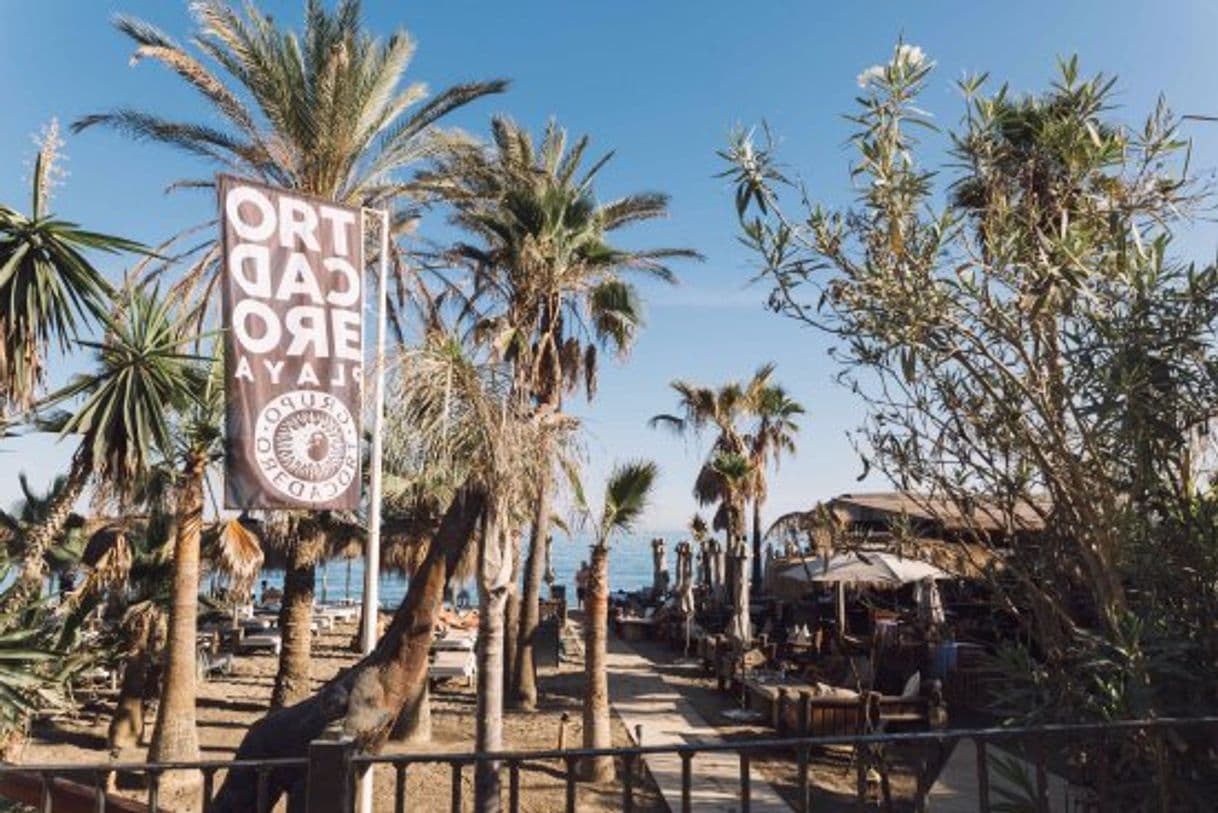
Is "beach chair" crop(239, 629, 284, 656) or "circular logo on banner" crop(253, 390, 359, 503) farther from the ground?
"circular logo on banner" crop(253, 390, 359, 503)

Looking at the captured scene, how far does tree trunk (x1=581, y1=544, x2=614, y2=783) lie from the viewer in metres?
10.9

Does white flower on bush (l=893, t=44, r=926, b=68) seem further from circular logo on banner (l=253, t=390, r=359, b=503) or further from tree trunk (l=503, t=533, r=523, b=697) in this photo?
tree trunk (l=503, t=533, r=523, b=697)


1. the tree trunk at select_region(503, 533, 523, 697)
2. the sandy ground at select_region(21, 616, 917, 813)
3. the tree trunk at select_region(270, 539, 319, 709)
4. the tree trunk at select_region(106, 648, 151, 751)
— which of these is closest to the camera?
the sandy ground at select_region(21, 616, 917, 813)

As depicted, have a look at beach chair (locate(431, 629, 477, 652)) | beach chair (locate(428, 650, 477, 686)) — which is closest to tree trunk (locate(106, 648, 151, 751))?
beach chair (locate(428, 650, 477, 686))

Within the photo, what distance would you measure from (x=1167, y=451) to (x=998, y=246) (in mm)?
1684

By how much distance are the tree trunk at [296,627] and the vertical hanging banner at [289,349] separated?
273 inches

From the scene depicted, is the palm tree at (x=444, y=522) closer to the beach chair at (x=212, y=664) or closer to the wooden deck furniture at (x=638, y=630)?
the beach chair at (x=212, y=664)

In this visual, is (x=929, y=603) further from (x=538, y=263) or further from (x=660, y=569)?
(x=660, y=569)

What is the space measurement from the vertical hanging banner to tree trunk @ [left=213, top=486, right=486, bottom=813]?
1.17 m

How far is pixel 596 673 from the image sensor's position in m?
11.0

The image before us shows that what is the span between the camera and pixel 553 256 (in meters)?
12.4

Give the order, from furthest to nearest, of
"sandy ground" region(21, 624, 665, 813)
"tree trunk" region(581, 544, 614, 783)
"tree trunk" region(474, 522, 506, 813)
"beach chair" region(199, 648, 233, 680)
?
"beach chair" region(199, 648, 233, 680) < "tree trunk" region(581, 544, 614, 783) < "sandy ground" region(21, 624, 665, 813) < "tree trunk" region(474, 522, 506, 813)

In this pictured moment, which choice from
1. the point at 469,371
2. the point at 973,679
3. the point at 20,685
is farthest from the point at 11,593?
the point at 973,679

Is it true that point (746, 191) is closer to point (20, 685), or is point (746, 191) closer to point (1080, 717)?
point (1080, 717)
